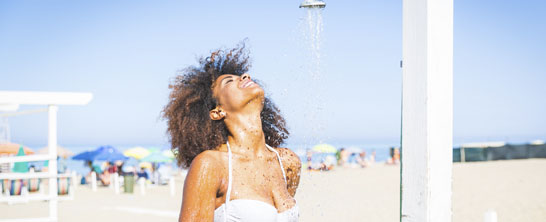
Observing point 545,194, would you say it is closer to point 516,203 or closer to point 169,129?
point 516,203

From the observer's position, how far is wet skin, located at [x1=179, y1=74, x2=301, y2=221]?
8.57 ft

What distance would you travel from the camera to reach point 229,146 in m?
2.91

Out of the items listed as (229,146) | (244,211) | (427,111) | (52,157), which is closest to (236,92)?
(229,146)

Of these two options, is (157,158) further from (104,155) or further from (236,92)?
(236,92)

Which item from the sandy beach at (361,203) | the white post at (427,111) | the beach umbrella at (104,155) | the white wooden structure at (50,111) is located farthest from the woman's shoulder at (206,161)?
the beach umbrella at (104,155)

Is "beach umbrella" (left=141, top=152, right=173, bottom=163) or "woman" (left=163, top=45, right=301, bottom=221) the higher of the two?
"woman" (left=163, top=45, right=301, bottom=221)

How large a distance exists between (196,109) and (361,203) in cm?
1192

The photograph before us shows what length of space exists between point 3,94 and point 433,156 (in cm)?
638

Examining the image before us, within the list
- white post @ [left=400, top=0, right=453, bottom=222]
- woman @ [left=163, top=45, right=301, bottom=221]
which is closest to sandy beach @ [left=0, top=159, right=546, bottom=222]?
woman @ [left=163, top=45, right=301, bottom=221]

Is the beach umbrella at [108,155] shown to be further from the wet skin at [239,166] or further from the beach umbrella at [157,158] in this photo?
the wet skin at [239,166]

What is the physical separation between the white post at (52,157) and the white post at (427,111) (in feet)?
20.2

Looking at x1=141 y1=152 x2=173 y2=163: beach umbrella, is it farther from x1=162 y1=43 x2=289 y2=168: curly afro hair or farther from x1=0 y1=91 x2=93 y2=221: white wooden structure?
x1=162 y1=43 x2=289 y2=168: curly afro hair

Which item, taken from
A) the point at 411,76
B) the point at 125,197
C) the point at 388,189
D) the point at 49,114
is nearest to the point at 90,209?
the point at 125,197

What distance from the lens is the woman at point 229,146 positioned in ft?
8.63
